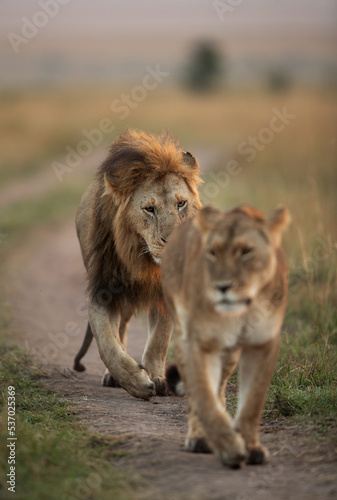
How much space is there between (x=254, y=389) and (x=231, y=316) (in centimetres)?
40

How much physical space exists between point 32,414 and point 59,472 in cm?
109

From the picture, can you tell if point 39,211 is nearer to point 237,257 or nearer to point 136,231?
point 136,231

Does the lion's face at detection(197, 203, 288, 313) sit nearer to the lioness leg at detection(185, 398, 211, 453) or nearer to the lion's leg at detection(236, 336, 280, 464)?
the lion's leg at detection(236, 336, 280, 464)

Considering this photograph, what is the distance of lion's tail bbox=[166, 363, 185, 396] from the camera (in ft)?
16.4

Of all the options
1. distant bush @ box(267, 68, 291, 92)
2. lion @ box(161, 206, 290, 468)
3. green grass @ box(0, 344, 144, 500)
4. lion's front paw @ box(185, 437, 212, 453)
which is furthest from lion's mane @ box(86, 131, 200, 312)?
distant bush @ box(267, 68, 291, 92)

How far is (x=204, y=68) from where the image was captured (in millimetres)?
51219

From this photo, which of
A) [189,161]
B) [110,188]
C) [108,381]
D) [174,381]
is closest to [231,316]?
[174,381]

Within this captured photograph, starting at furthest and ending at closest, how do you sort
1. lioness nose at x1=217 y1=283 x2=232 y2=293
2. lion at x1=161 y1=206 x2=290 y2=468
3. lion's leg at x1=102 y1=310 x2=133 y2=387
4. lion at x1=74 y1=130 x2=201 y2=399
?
1. lion's leg at x1=102 y1=310 x2=133 y2=387
2. lion at x1=74 y1=130 x2=201 y2=399
3. lion at x1=161 y1=206 x2=290 y2=468
4. lioness nose at x1=217 y1=283 x2=232 y2=293

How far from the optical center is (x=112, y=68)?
419 ft

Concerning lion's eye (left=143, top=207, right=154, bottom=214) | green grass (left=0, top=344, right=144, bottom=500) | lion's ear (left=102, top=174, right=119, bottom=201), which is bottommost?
green grass (left=0, top=344, right=144, bottom=500)

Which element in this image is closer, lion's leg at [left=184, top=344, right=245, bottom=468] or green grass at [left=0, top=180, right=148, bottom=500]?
green grass at [left=0, top=180, right=148, bottom=500]

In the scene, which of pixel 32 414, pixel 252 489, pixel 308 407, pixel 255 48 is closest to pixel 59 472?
pixel 252 489

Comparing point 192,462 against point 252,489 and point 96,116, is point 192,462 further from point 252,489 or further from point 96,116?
point 96,116

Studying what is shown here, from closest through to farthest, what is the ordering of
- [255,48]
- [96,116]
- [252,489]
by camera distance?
[252,489] → [96,116] → [255,48]
